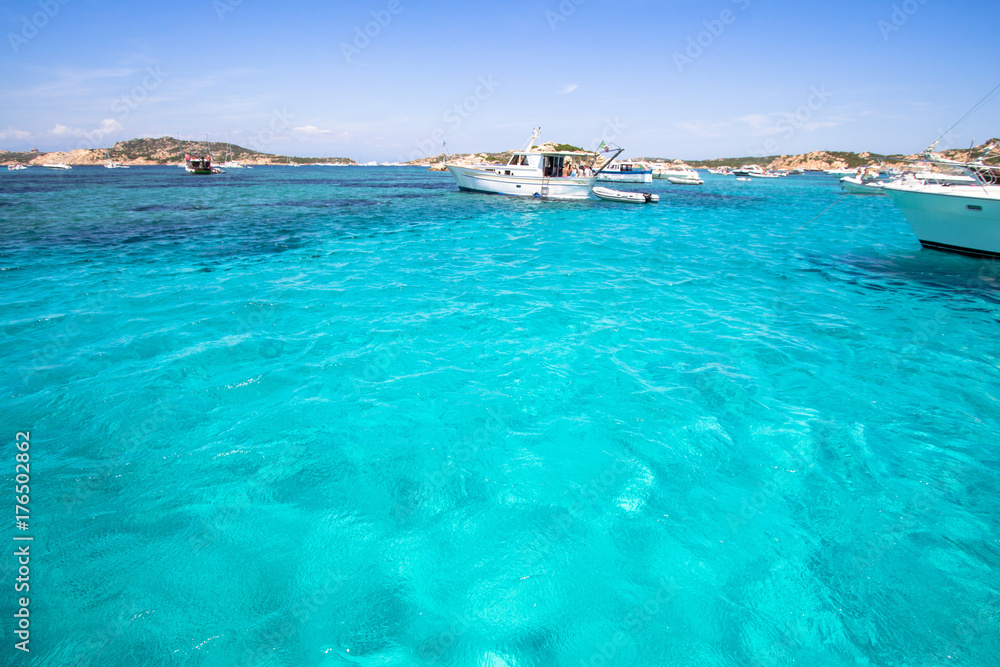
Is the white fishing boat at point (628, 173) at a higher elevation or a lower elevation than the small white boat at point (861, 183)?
higher

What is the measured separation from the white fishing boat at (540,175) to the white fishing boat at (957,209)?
22676 millimetres

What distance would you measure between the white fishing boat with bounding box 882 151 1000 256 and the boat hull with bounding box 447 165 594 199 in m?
23.5

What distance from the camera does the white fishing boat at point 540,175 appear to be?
3738 cm

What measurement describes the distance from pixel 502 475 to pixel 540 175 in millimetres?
36039

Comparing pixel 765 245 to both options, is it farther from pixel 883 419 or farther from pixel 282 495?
pixel 282 495

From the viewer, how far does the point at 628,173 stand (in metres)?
76.2

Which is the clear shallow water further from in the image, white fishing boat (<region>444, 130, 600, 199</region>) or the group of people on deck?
the group of people on deck

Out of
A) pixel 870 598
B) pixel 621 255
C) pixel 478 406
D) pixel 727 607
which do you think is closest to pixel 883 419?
pixel 870 598

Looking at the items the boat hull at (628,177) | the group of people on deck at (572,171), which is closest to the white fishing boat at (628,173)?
the boat hull at (628,177)

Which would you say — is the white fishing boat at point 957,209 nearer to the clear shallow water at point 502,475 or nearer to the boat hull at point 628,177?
the clear shallow water at point 502,475

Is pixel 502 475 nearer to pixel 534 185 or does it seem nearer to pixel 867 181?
pixel 867 181

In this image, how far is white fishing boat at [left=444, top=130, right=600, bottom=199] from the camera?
37.4 m

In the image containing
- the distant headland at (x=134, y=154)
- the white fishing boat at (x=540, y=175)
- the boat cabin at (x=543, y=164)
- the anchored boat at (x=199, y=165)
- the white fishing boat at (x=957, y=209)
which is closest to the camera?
the white fishing boat at (x=957, y=209)

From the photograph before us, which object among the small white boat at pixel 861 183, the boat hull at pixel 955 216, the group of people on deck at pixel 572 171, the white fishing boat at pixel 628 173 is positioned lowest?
the boat hull at pixel 955 216
